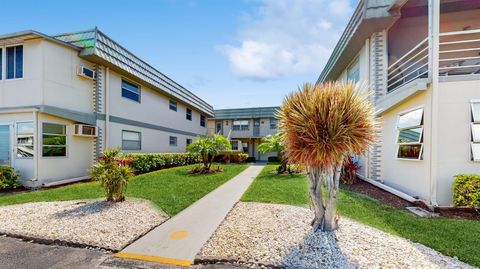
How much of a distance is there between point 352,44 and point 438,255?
8.98 meters

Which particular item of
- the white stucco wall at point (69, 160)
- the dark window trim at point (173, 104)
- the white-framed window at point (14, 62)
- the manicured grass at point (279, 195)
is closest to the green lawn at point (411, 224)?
the manicured grass at point (279, 195)

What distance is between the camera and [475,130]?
237 inches

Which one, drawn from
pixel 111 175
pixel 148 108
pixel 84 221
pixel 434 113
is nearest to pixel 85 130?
pixel 148 108

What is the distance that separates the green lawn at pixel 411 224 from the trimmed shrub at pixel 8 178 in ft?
29.9

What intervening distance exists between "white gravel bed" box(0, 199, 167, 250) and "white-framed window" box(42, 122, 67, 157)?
13.3ft

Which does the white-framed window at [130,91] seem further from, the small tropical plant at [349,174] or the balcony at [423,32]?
the balcony at [423,32]

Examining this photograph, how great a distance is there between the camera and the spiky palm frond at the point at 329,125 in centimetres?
394

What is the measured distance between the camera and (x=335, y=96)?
4.04 meters

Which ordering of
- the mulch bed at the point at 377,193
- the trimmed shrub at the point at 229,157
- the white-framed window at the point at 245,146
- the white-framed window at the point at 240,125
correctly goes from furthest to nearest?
the white-framed window at the point at 245,146
the white-framed window at the point at 240,125
the trimmed shrub at the point at 229,157
the mulch bed at the point at 377,193

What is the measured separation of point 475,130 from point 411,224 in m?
3.23

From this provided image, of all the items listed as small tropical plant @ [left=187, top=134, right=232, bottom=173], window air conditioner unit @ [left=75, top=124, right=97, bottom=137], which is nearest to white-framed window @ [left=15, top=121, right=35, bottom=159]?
window air conditioner unit @ [left=75, top=124, right=97, bottom=137]

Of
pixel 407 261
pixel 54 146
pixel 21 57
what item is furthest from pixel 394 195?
pixel 21 57

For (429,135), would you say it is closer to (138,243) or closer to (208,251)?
(208,251)

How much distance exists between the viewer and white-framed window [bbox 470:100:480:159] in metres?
5.99
